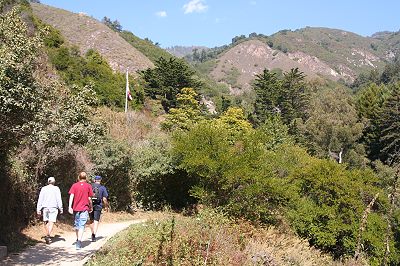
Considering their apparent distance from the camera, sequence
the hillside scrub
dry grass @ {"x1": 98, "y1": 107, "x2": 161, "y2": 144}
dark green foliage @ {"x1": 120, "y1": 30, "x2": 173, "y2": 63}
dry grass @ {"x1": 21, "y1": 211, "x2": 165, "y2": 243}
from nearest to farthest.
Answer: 1. the hillside scrub
2. dry grass @ {"x1": 21, "y1": 211, "x2": 165, "y2": 243}
3. dry grass @ {"x1": 98, "y1": 107, "x2": 161, "y2": 144}
4. dark green foliage @ {"x1": 120, "y1": 30, "x2": 173, "y2": 63}

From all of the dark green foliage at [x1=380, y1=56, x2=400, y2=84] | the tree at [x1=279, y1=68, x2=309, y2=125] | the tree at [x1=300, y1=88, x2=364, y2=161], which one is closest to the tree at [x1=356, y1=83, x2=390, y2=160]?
the tree at [x1=300, y1=88, x2=364, y2=161]

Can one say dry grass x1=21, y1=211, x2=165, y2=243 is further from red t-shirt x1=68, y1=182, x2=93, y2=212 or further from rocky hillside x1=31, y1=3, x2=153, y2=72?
rocky hillside x1=31, y1=3, x2=153, y2=72

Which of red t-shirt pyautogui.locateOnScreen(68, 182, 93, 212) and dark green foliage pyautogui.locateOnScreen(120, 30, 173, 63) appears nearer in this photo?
red t-shirt pyautogui.locateOnScreen(68, 182, 93, 212)

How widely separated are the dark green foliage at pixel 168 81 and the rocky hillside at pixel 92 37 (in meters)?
24.0

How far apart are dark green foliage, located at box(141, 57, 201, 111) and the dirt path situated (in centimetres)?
3418

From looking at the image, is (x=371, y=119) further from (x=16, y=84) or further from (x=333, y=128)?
(x=16, y=84)

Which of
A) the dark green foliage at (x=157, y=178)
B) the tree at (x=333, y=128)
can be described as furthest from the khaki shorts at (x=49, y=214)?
the tree at (x=333, y=128)

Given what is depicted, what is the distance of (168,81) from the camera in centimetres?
4428

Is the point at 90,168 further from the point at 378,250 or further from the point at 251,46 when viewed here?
the point at 251,46

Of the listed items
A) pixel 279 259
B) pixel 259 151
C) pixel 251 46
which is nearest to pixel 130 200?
pixel 259 151

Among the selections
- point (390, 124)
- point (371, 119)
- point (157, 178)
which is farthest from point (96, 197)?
point (371, 119)

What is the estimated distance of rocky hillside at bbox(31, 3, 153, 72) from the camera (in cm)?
6994

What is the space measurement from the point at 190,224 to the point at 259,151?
6326mm

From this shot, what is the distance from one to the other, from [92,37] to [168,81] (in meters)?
36.2
